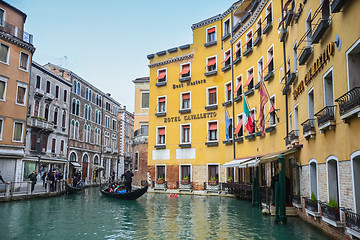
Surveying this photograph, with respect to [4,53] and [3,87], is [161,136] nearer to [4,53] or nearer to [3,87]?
[3,87]

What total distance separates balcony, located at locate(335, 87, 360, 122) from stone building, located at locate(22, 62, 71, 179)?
2419 cm

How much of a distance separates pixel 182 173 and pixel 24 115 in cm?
1199

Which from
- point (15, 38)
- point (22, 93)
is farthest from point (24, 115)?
point (15, 38)

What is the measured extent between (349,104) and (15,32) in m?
23.5

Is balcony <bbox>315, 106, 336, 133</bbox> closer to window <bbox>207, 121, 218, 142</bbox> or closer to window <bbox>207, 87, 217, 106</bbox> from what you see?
window <bbox>207, 121, 218, 142</bbox>

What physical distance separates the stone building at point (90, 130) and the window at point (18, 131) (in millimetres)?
10513

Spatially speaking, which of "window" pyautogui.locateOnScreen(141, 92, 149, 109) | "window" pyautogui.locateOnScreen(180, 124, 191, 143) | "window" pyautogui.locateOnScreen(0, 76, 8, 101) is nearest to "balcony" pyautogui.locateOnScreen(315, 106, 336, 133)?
"window" pyautogui.locateOnScreen(180, 124, 191, 143)

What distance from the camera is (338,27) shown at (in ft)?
25.2

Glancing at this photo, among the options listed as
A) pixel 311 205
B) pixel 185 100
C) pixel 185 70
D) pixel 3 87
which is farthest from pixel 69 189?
pixel 311 205

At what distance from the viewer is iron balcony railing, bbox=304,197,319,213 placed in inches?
378

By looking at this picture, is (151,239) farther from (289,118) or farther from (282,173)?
(289,118)

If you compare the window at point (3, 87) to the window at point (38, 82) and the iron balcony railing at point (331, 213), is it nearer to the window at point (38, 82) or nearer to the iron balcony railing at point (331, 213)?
the window at point (38, 82)

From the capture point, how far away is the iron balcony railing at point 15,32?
23.0 meters

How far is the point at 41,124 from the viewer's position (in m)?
27.9
